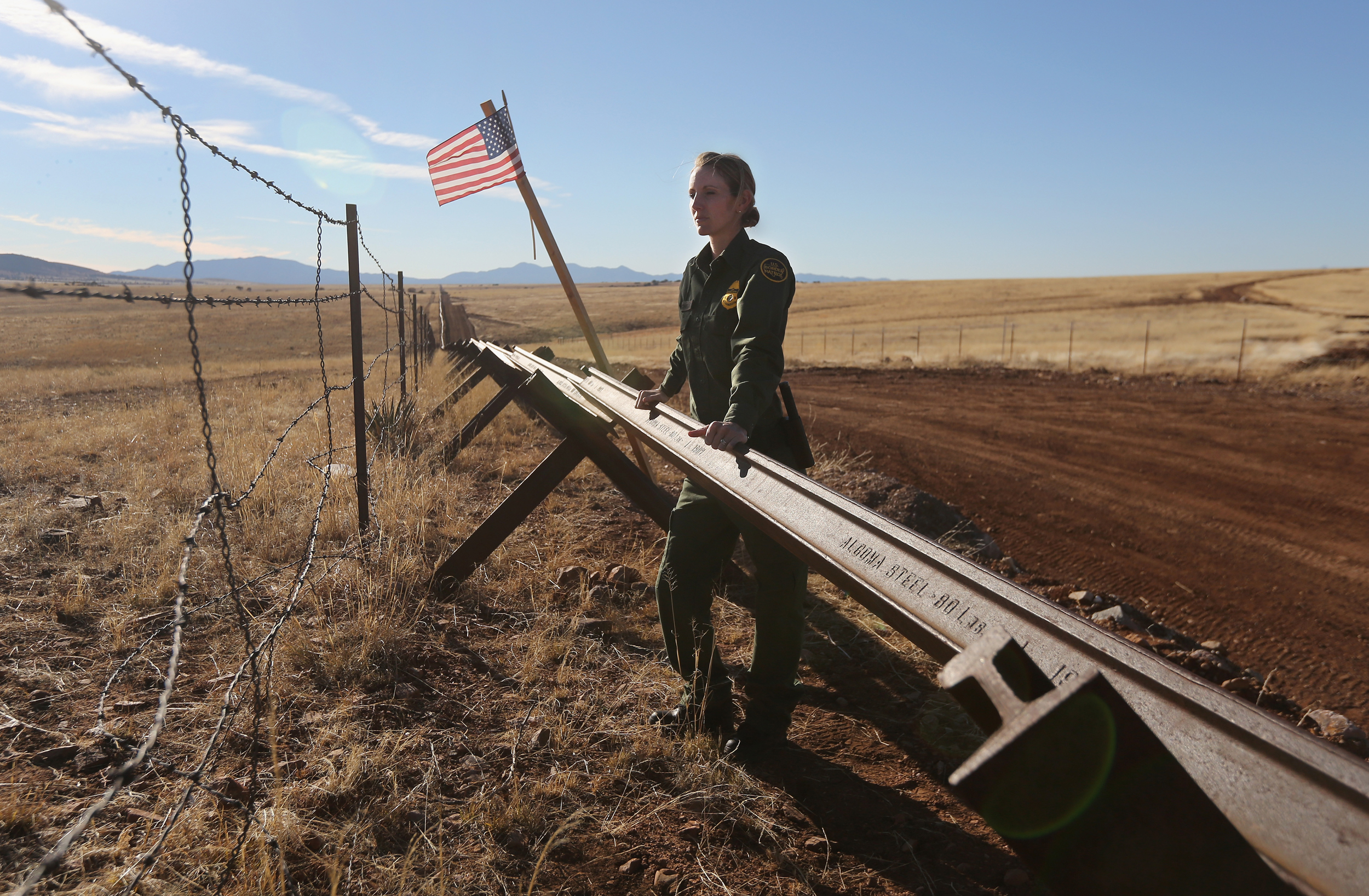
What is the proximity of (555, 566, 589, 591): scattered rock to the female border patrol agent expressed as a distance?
1356 millimetres

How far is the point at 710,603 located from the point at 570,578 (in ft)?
5.07

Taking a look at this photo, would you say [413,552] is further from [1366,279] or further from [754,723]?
[1366,279]

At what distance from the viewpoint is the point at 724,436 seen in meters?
2.44

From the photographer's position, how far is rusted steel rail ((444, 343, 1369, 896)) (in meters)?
0.84

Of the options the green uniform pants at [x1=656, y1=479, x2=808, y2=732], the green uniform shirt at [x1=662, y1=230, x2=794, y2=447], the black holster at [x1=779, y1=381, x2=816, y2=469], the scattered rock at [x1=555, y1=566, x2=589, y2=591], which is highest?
the green uniform shirt at [x1=662, y1=230, x2=794, y2=447]

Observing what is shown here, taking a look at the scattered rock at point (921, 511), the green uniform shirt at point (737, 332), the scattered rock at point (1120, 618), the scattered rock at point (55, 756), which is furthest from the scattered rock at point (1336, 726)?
the scattered rock at point (55, 756)

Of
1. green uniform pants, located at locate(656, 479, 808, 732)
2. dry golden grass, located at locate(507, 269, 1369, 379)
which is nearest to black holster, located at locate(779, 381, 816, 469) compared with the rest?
green uniform pants, located at locate(656, 479, 808, 732)

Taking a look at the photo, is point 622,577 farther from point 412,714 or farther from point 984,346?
point 984,346

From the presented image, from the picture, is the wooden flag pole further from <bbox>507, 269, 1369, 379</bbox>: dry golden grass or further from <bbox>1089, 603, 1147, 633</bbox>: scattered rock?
<bbox>507, 269, 1369, 379</bbox>: dry golden grass

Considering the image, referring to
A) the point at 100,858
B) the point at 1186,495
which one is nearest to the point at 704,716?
the point at 100,858

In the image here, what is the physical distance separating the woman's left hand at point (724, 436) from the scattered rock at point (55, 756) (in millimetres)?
2220

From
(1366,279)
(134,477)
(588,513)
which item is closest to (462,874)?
(588,513)

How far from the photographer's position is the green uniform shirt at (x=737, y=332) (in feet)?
8.40

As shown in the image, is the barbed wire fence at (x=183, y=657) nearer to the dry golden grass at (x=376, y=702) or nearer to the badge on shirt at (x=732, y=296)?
the dry golden grass at (x=376, y=702)
